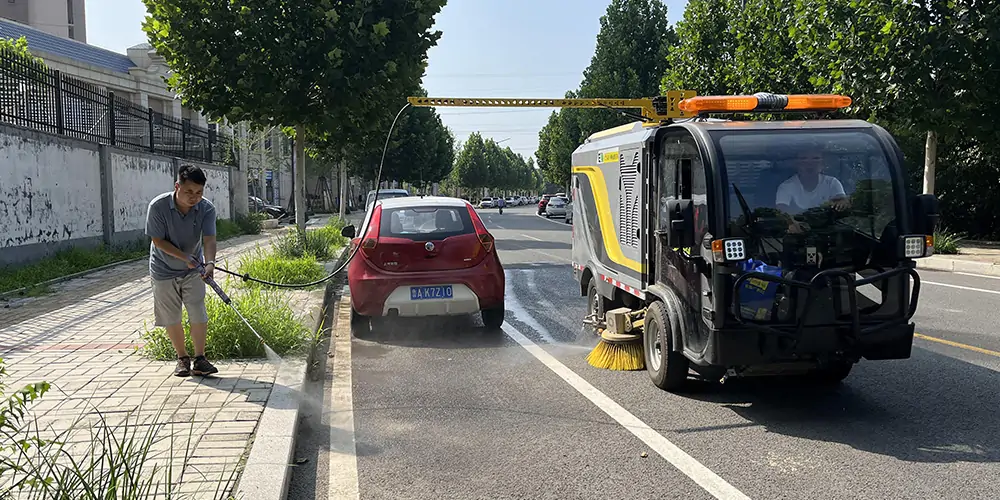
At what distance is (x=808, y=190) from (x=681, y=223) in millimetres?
968

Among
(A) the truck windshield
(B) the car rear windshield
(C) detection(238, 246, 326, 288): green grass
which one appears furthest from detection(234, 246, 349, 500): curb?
(C) detection(238, 246, 326, 288): green grass

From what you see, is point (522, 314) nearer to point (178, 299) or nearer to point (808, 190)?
point (178, 299)

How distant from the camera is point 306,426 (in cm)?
556

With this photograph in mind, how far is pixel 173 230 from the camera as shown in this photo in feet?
20.3

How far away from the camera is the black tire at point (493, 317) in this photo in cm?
896

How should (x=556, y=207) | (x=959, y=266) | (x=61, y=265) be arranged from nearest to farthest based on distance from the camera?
(x=61, y=265) < (x=959, y=266) < (x=556, y=207)

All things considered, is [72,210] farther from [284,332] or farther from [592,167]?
[592,167]

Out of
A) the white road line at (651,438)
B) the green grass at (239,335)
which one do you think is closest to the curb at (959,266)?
the white road line at (651,438)

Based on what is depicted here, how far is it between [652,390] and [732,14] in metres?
22.7

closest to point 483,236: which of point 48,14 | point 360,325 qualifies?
point 360,325

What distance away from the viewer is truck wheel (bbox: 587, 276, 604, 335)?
8164 millimetres

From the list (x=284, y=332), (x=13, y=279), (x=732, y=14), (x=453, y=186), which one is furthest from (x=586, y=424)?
(x=453, y=186)

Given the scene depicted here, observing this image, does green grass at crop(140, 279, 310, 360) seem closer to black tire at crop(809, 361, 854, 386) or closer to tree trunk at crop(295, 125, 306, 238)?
black tire at crop(809, 361, 854, 386)

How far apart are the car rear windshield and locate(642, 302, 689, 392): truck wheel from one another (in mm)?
3047
